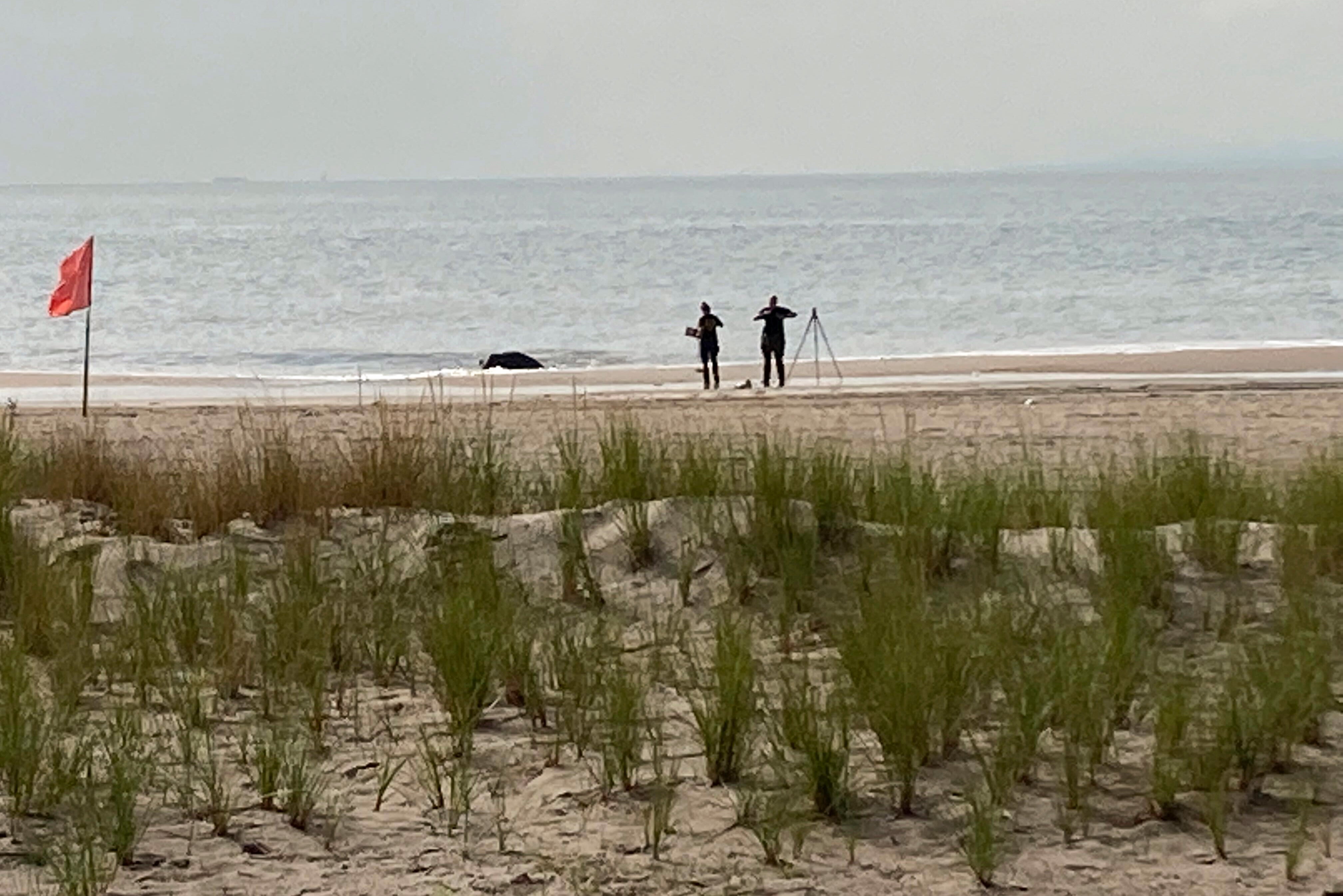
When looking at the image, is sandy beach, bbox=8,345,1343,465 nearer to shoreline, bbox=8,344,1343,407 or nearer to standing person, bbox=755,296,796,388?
shoreline, bbox=8,344,1343,407

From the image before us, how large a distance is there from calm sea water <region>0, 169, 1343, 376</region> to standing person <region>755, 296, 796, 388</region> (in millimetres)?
10175

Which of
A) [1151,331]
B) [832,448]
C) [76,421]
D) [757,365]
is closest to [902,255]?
[1151,331]

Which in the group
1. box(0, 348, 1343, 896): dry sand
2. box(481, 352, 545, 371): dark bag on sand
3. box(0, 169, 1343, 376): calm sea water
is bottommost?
box(0, 348, 1343, 896): dry sand

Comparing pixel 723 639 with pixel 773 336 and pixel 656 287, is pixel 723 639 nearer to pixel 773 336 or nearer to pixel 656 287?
pixel 773 336

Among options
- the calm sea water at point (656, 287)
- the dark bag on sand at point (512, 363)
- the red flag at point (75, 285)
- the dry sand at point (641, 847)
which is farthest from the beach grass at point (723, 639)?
the calm sea water at point (656, 287)

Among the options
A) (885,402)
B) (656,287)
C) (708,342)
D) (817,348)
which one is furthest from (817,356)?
(656,287)

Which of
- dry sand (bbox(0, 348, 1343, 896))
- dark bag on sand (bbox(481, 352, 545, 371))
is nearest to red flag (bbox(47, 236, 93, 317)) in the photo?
dry sand (bbox(0, 348, 1343, 896))

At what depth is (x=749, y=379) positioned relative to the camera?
28.4 meters

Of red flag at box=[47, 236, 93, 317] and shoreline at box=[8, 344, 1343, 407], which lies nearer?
red flag at box=[47, 236, 93, 317]

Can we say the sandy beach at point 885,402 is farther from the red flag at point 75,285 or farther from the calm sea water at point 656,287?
the calm sea water at point 656,287

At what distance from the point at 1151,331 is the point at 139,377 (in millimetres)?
20932

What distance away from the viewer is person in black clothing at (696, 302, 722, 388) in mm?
25906

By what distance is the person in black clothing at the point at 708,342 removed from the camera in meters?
25.9

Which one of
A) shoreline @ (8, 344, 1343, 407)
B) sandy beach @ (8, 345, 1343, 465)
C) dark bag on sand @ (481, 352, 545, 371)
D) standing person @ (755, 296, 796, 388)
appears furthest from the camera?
dark bag on sand @ (481, 352, 545, 371)
